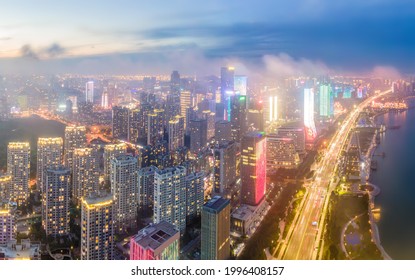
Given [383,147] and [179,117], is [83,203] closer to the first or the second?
[179,117]

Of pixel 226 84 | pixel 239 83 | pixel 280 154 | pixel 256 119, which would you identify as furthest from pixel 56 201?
pixel 280 154

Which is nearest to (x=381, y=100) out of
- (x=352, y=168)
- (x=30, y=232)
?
(x=352, y=168)

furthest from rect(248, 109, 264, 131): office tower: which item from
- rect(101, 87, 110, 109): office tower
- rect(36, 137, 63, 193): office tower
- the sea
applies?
rect(36, 137, 63, 193): office tower

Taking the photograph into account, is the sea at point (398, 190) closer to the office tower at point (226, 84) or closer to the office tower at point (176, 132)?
the office tower at point (226, 84)

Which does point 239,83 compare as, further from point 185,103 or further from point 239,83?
point 185,103

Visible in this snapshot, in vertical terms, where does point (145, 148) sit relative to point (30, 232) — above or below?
above

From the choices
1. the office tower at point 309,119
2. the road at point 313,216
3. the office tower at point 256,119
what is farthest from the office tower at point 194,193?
the office tower at point 309,119
